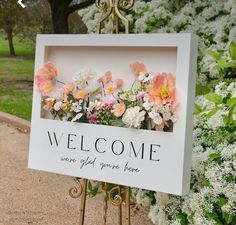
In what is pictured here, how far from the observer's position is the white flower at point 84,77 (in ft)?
8.35

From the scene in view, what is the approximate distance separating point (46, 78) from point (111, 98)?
0.34 metres

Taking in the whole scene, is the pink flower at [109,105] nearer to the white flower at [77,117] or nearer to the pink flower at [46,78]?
the white flower at [77,117]

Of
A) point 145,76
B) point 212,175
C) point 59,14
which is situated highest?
point 59,14

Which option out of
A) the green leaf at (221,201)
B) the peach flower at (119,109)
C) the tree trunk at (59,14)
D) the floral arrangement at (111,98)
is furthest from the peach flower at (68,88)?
the tree trunk at (59,14)

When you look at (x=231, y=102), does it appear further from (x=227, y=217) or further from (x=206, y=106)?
(x=227, y=217)

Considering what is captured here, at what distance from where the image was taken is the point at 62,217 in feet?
13.1

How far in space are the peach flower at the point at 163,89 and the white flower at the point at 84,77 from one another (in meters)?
0.33

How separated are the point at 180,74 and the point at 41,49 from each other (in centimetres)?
73

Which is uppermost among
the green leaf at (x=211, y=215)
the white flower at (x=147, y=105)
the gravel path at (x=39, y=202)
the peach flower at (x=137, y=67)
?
the peach flower at (x=137, y=67)

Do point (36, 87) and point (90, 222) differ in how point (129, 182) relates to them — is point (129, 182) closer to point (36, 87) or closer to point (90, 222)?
point (36, 87)

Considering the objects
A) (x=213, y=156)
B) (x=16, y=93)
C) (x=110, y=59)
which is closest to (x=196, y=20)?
(x=213, y=156)

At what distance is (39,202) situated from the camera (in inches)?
171

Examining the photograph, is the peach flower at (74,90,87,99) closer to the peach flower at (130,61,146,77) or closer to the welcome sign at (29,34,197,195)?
the welcome sign at (29,34,197,195)

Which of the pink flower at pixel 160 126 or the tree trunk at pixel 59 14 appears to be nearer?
the pink flower at pixel 160 126
